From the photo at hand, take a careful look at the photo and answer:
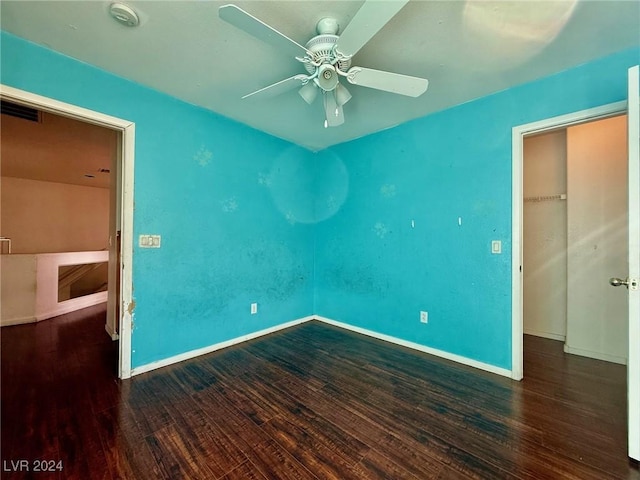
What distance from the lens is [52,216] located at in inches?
224

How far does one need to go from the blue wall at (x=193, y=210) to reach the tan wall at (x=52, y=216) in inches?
216

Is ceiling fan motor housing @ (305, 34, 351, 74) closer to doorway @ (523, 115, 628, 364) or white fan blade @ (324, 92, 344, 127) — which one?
white fan blade @ (324, 92, 344, 127)

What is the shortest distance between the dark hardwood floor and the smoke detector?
97.3 inches

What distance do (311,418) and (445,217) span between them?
2.14 metres

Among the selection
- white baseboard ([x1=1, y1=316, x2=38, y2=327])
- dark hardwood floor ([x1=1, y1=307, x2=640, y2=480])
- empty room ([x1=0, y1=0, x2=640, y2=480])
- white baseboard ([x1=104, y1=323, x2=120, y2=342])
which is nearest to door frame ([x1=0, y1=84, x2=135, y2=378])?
empty room ([x1=0, y1=0, x2=640, y2=480])

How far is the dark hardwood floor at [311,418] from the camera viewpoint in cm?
133

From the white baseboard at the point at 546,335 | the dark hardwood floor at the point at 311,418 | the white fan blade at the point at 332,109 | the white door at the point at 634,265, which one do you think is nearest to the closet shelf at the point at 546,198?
the white baseboard at the point at 546,335

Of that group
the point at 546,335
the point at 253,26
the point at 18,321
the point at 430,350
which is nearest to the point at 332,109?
the point at 253,26

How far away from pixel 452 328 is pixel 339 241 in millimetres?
1668

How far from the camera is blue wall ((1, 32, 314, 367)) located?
198 centimetres

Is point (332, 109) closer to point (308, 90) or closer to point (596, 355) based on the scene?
point (308, 90)

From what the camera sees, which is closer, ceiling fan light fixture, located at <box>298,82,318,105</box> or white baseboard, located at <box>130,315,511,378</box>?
ceiling fan light fixture, located at <box>298,82,318,105</box>

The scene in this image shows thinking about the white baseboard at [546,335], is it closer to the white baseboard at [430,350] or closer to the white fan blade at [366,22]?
the white baseboard at [430,350]

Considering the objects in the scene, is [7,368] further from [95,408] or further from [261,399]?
[261,399]
